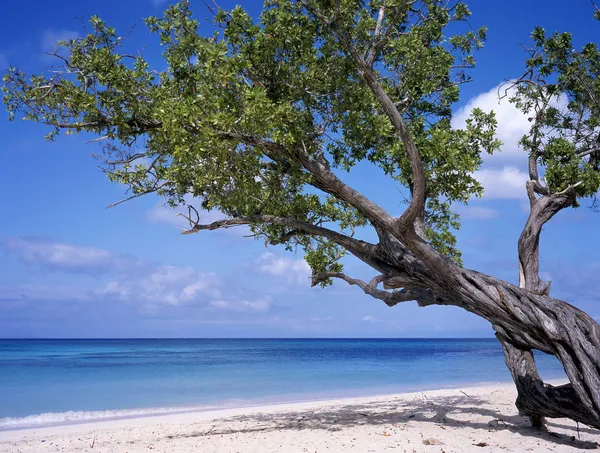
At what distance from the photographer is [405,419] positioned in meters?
9.87

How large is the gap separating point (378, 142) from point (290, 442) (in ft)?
15.9

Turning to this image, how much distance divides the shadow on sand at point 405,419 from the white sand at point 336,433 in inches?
0.6

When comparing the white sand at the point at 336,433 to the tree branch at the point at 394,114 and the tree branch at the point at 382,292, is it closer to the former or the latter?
the tree branch at the point at 382,292

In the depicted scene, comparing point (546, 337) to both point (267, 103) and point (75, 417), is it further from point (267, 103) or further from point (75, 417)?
point (75, 417)

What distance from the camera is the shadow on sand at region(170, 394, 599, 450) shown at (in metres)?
8.48

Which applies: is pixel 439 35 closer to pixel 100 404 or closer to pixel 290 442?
pixel 290 442

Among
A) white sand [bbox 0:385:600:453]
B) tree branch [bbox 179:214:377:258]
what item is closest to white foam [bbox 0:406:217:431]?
white sand [bbox 0:385:600:453]

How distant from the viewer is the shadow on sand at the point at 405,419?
848 cm

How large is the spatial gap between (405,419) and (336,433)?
1.82 m

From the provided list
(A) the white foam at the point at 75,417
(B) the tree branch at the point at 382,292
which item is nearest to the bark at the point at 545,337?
(B) the tree branch at the point at 382,292

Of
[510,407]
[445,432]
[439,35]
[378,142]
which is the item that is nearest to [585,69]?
[439,35]

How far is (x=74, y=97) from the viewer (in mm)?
8422

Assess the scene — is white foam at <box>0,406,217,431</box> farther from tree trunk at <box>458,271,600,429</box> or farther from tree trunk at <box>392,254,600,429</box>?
tree trunk at <box>458,271,600,429</box>

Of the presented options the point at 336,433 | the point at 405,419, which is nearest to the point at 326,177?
the point at 336,433
